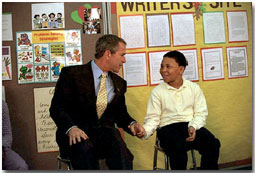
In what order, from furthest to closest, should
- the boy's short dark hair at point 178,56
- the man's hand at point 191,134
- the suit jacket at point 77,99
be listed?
1. the boy's short dark hair at point 178,56
2. the man's hand at point 191,134
3. the suit jacket at point 77,99

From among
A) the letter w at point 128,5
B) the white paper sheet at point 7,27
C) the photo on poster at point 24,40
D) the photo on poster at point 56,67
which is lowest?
the photo on poster at point 56,67

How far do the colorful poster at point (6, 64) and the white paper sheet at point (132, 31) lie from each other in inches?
34.0

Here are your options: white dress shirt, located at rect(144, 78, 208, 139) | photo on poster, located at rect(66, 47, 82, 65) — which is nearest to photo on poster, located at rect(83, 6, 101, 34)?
photo on poster, located at rect(66, 47, 82, 65)

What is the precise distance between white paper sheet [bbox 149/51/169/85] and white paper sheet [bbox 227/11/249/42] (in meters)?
0.57

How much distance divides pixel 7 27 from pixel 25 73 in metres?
0.36

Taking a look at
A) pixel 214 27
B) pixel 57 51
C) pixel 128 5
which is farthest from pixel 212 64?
pixel 57 51

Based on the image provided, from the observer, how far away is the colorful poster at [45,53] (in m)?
2.33

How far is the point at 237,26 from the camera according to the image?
2479 mm

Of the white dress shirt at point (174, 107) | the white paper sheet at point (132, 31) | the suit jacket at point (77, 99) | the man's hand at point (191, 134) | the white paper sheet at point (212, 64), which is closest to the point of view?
the suit jacket at point (77, 99)

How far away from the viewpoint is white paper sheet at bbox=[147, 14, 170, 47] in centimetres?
246

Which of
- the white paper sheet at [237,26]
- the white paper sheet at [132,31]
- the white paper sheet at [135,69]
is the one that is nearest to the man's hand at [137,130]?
the white paper sheet at [135,69]

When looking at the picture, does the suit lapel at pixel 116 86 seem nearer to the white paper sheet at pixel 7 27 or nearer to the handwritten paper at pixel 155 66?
the handwritten paper at pixel 155 66

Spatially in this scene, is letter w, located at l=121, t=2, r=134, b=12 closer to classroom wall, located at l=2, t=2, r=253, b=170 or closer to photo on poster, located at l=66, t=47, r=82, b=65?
classroom wall, located at l=2, t=2, r=253, b=170

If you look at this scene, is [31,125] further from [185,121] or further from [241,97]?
[241,97]
